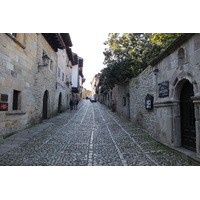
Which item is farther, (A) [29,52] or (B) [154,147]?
(A) [29,52]

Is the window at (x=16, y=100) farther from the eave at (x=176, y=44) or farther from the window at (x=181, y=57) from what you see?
the window at (x=181, y=57)

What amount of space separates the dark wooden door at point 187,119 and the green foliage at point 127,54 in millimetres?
5515

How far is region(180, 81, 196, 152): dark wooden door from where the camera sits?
4.17 m

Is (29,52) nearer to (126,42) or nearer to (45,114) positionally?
(45,114)

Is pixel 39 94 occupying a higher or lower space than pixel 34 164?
higher

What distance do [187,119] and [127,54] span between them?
760 cm

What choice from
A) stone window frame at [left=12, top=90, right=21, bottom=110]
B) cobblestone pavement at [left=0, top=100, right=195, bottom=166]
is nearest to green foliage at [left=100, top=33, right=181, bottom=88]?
cobblestone pavement at [left=0, top=100, right=195, bottom=166]

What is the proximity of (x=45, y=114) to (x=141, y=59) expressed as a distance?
777cm

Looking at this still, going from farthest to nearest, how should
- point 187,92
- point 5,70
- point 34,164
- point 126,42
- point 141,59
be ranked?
point 126,42, point 141,59, point 5,70, point 187,92, point 34,164

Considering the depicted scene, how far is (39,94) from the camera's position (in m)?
9.12

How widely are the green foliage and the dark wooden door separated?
5515 millimetres

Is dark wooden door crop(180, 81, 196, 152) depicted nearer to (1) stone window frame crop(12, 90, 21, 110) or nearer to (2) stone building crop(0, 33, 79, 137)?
(2) stone building crop(0, 33, 79, 137)

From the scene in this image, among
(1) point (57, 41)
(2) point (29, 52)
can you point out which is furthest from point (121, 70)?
(2) point (29, 52)

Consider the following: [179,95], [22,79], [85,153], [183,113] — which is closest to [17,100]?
[22,79]
